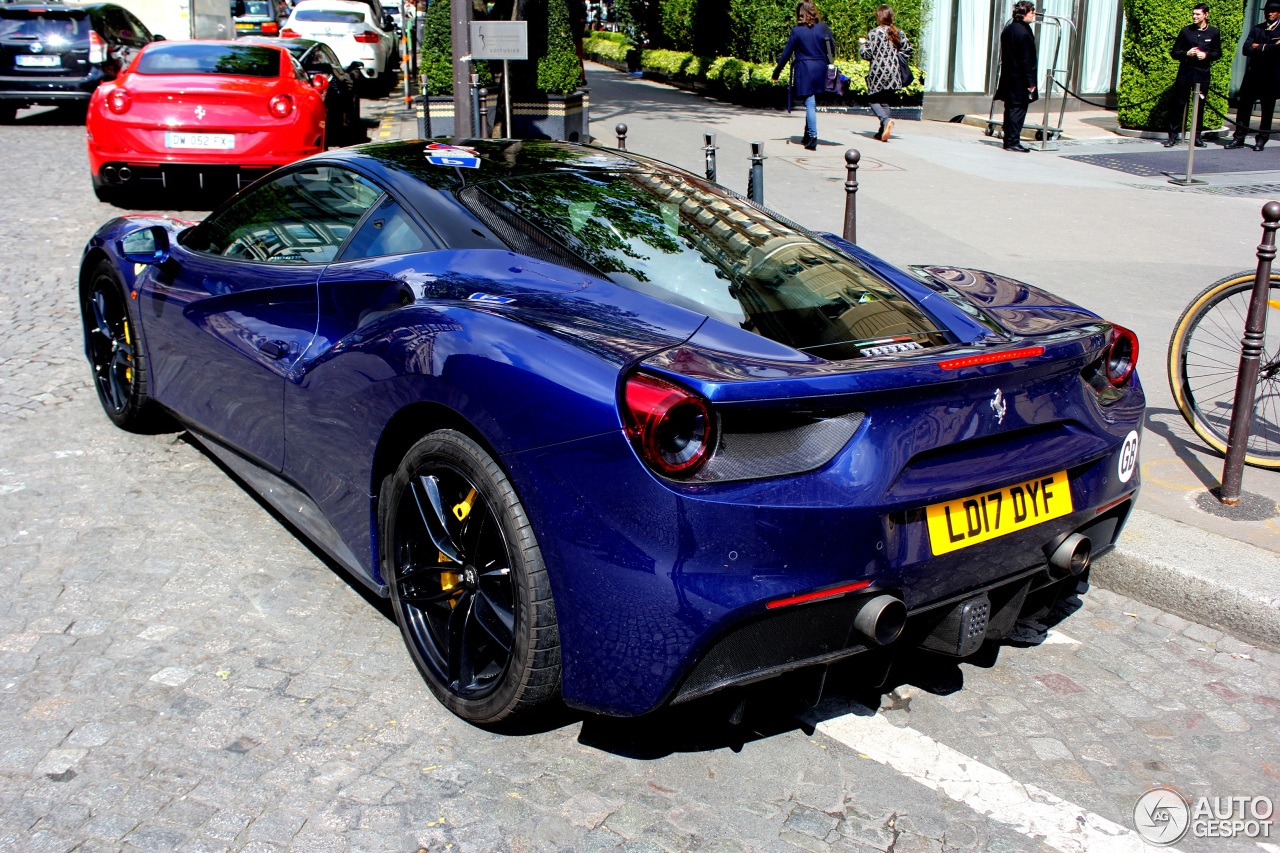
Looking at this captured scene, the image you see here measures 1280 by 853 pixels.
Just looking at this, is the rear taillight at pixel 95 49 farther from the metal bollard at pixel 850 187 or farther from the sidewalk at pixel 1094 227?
the metal bollard at pixel 850 187

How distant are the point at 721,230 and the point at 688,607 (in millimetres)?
1573

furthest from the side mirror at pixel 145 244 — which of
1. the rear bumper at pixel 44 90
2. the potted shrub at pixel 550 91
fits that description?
the rear bumper at pixel 44 90

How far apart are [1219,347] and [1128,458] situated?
268 cm

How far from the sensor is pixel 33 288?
8.35 meters

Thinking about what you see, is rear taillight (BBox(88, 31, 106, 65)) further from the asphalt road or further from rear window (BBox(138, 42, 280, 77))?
the asphalt road

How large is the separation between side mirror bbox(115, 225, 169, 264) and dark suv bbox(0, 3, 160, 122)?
598 inches

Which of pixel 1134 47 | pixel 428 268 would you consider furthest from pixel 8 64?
pixel 428 268

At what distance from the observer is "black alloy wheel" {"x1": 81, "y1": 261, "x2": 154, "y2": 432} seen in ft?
17.2

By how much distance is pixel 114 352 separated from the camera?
18.0 ft

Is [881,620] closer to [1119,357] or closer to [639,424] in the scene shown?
[639,424]

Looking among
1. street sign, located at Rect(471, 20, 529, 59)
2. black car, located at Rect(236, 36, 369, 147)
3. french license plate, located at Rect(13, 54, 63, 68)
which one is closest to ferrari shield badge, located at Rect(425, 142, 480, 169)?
street sign, located at Rect(471, 20, 529, 59)

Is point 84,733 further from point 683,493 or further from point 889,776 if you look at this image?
point 889,776

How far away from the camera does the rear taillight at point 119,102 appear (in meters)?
10.8

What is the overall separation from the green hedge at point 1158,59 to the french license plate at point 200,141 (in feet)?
43.0
